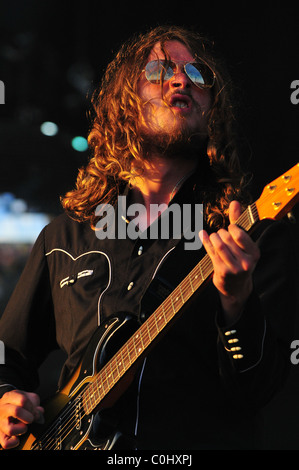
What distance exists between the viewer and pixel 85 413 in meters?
1.62

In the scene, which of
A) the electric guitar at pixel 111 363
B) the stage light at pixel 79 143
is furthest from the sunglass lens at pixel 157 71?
the stage light at pixel 79 143

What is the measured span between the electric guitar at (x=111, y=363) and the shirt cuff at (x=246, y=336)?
123mm

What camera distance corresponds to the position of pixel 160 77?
81.5 inches

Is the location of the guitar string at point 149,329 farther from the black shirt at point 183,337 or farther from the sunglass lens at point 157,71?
the sunglass lens at point 157,71

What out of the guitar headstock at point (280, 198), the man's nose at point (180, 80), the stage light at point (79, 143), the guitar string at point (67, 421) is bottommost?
the guitar string at point (67, 421)

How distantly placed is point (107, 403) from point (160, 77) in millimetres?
1097

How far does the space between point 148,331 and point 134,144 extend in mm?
799

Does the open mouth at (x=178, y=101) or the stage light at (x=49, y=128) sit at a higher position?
the stage light at (x=49, y=128)

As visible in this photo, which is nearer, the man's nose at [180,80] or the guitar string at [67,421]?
the guitar string at [67,421]

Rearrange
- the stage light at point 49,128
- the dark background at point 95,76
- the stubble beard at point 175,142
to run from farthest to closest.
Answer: the stage light at point 49,128 → the dark background at point 95,76 → the stubble beard at point 175,142

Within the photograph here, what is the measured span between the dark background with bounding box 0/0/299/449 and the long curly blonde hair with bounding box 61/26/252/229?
0.28 meters

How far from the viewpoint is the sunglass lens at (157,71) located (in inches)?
81.4

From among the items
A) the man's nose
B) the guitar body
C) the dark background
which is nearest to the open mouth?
the man's nose

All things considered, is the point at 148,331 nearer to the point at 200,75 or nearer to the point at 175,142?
the point at 175,142
